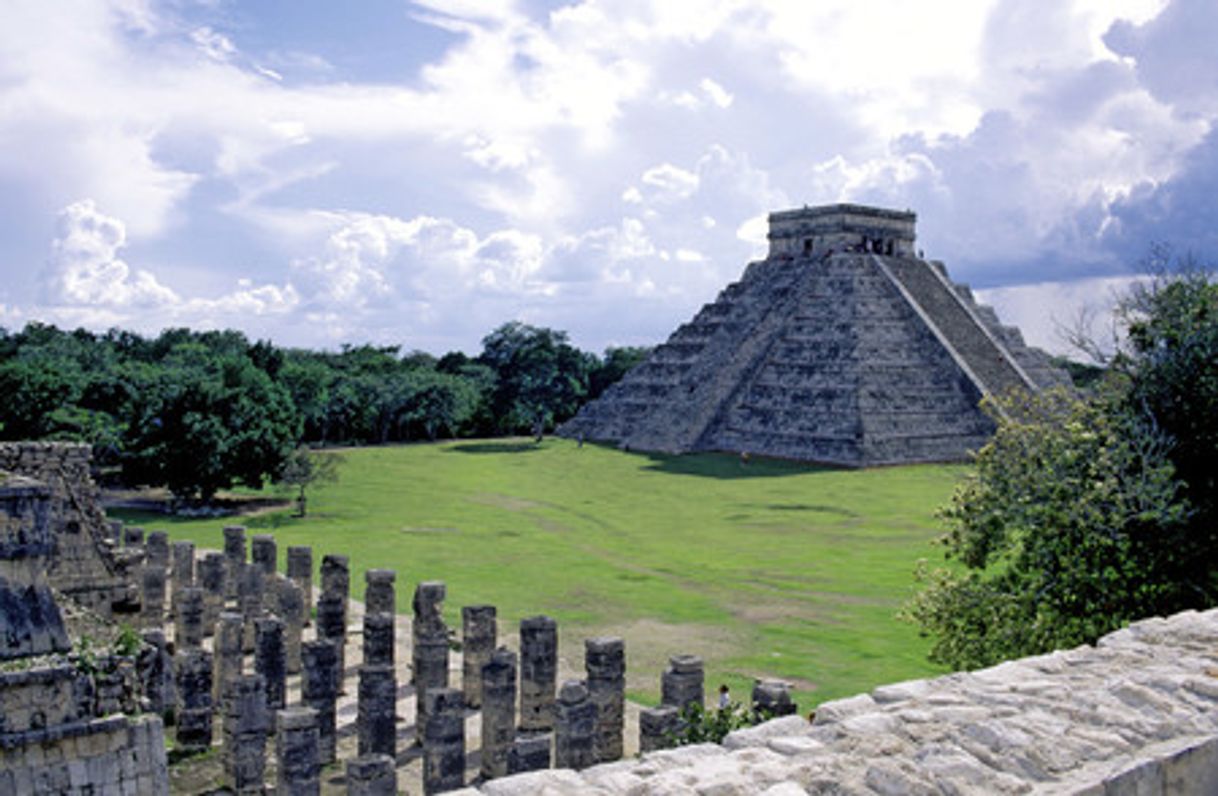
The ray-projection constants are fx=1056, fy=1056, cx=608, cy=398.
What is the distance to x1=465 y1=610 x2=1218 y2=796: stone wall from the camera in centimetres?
428

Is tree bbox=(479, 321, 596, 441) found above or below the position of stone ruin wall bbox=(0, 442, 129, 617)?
above

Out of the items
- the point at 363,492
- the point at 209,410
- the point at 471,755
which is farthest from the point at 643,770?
the point at 363,492

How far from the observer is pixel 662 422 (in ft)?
157

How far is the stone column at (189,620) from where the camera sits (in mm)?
15766

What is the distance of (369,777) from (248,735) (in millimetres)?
2889

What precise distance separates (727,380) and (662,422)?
363 centimetres

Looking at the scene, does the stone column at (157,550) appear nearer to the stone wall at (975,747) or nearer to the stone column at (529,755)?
the stone column at (529,755)

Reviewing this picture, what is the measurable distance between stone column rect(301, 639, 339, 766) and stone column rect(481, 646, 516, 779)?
189cm

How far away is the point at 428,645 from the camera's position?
1430cm

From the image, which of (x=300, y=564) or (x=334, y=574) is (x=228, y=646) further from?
(x=300, y=564)

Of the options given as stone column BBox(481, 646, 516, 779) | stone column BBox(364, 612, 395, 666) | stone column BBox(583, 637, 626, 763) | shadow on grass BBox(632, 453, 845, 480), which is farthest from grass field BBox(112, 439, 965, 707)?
stone column BBox(364, 612, 395, 666)

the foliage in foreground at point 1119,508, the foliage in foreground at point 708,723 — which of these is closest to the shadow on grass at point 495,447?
the foliage in foreground at point 1119,508

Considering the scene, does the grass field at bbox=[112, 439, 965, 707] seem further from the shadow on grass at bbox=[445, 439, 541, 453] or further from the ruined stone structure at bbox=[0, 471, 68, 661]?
the ruined stone structure at bbox=[0, 471, 68, 661]

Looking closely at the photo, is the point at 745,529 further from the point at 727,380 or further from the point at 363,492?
the point at 727,380
